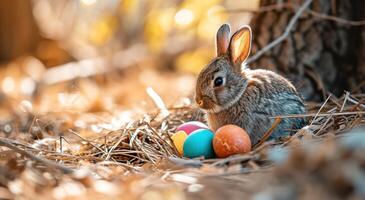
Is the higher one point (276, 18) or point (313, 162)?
point (276, 18)

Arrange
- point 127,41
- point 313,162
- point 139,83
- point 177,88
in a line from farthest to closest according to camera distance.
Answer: point 127,41, point 139,83, point 177,88, point 313,162

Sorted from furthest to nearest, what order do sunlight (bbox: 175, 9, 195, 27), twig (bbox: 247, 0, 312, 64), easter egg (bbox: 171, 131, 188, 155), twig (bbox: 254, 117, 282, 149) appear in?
sunlight (bbox: 175, 9, 195, 27) < twig (bbox: 247, 0, 312, 64) < easter egg (bbox: 171, 131, 188, 155) < twig (bbox: 254, 117, 282, 149)

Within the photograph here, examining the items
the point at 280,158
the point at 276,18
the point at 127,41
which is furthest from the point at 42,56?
the point at 280,158

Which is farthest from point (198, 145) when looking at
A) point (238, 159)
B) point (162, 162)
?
point (238, 159)

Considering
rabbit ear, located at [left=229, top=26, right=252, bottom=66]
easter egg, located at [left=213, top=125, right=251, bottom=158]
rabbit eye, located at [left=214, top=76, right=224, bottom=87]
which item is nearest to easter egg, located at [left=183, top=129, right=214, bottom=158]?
easter egg, located at [left=213, top=125, right=251, bottom=158]

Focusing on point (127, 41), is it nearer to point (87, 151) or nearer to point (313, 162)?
point (87, 151)

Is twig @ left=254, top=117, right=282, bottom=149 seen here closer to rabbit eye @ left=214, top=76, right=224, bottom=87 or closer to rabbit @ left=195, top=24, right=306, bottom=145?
rabbit @ left=195, top=24, right=306, bottom=145
